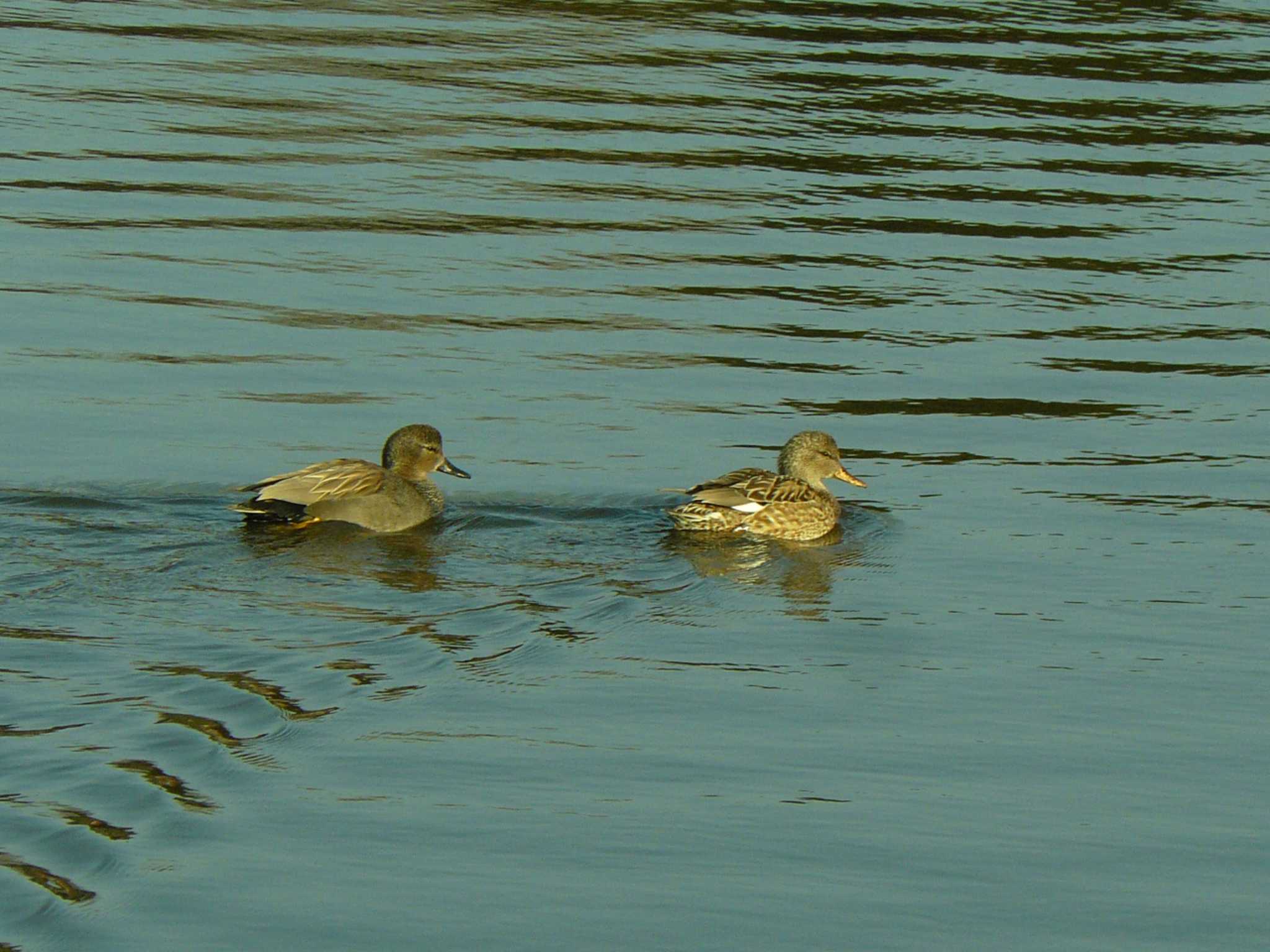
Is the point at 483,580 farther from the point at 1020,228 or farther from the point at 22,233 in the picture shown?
the point at 1020,228

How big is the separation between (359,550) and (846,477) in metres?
2.48

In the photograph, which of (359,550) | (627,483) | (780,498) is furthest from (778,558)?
(359,550)

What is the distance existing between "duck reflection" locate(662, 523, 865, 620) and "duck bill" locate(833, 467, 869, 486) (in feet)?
0.80

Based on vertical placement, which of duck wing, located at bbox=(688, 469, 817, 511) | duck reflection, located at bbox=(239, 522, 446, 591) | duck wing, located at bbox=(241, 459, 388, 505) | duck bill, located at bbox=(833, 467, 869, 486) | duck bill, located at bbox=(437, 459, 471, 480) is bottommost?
duck reflection, located at bbox=(239, 522, 446, 591)

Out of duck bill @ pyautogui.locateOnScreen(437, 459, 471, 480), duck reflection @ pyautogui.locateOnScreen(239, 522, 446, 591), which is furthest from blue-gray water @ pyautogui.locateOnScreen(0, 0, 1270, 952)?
duck bill @ pyautogui.locateOnScreen(437, 459, 471, 480)

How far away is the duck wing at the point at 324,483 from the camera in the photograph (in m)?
10.6

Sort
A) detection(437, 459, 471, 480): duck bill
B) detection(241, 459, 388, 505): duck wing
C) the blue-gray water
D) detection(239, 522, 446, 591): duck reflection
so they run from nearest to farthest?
the blue-gray water
detection(239, 522, 446, 591): duck reflection
detection(241, 459, 388, 505): duck wing
detection(437, 459, 471, 480): duck bill

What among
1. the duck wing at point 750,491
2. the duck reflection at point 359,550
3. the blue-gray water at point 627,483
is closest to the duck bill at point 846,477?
the blue-gray water at point 627,483

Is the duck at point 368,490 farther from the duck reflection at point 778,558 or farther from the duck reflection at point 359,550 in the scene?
the duck reflection at point 778,558

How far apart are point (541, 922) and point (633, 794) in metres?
1.04

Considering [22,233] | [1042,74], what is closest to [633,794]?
[22,233]

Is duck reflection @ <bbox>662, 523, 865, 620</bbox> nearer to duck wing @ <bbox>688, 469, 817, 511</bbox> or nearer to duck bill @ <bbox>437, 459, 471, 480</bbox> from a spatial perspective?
duck wing @ <bbox>688, 469, 817, 511</bbox>

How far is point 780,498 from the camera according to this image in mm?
10984

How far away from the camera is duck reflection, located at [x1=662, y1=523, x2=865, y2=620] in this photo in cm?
1023
